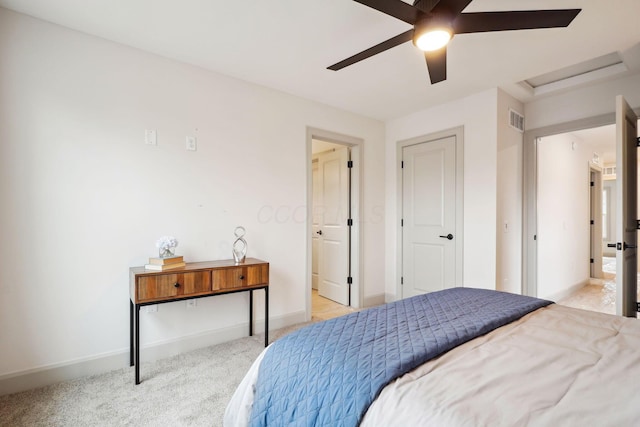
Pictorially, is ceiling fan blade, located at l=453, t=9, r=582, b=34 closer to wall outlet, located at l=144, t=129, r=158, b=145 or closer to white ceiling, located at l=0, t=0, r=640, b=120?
white ceiling, located at l=0, t=0, r=640, b=120

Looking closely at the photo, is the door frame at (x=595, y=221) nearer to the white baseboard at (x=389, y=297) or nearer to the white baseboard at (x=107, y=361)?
the white baseboard at (x=389, y=297)

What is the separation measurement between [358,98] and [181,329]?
287cm

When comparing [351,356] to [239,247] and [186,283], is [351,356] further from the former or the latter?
[239,247]

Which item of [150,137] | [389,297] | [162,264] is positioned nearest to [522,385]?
[162,264]

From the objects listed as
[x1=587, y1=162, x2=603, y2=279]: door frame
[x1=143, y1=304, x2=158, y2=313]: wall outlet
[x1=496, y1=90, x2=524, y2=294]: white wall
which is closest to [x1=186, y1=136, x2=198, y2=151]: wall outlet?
[x1=143, y1=304, x2=158, y2=313]: wall outlet

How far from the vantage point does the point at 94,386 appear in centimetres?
205

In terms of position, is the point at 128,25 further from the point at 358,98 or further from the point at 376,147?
the point at 376,147

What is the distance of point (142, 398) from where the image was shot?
6.31 feet

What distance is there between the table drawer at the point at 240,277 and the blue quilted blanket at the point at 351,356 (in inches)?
49.0

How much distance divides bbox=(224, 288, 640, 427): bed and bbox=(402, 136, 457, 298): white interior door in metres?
2.02

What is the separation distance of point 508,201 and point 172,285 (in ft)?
11.0

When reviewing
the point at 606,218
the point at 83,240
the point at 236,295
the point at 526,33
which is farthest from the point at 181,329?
the point at 606,218

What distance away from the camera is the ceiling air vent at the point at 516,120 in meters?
3.35

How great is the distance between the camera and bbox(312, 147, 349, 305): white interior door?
4.00 metres
